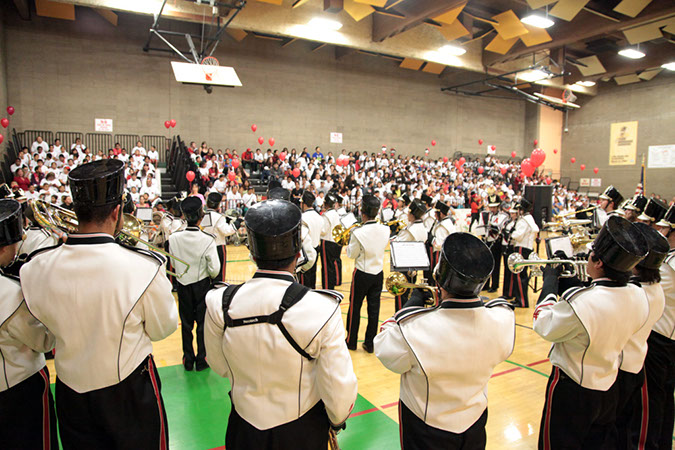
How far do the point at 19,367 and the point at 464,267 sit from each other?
227 cm

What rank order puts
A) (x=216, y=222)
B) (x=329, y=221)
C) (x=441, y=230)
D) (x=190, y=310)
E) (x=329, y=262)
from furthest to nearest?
(x=329, y=262)
(x=329, y=221)
(x=441, y=230)
(x=216, y=222)
(x=190, y=310)

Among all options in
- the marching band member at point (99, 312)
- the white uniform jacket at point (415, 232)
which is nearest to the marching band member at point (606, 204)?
the white uniform jacket at point (415, 232)

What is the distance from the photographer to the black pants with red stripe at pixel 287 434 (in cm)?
187

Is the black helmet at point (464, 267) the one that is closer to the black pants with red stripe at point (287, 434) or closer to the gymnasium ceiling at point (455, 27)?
the black pants with red stripe at point (287, 434)

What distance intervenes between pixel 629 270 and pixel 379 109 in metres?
22.8

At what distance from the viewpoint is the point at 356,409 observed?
3939 millimetres

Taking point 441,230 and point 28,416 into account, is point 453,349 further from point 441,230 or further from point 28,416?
point 441,230

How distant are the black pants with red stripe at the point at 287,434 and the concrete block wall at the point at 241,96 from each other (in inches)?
734

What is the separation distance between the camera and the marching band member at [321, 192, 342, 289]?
786cm

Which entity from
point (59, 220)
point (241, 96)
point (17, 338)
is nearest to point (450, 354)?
point (17, 338)

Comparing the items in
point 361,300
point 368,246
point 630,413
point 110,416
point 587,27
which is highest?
point 587,27

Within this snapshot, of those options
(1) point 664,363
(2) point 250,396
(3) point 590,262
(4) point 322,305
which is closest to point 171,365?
(2) point 250,396

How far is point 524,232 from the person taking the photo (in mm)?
7527

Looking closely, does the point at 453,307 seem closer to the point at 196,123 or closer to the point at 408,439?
the point at 408,439
